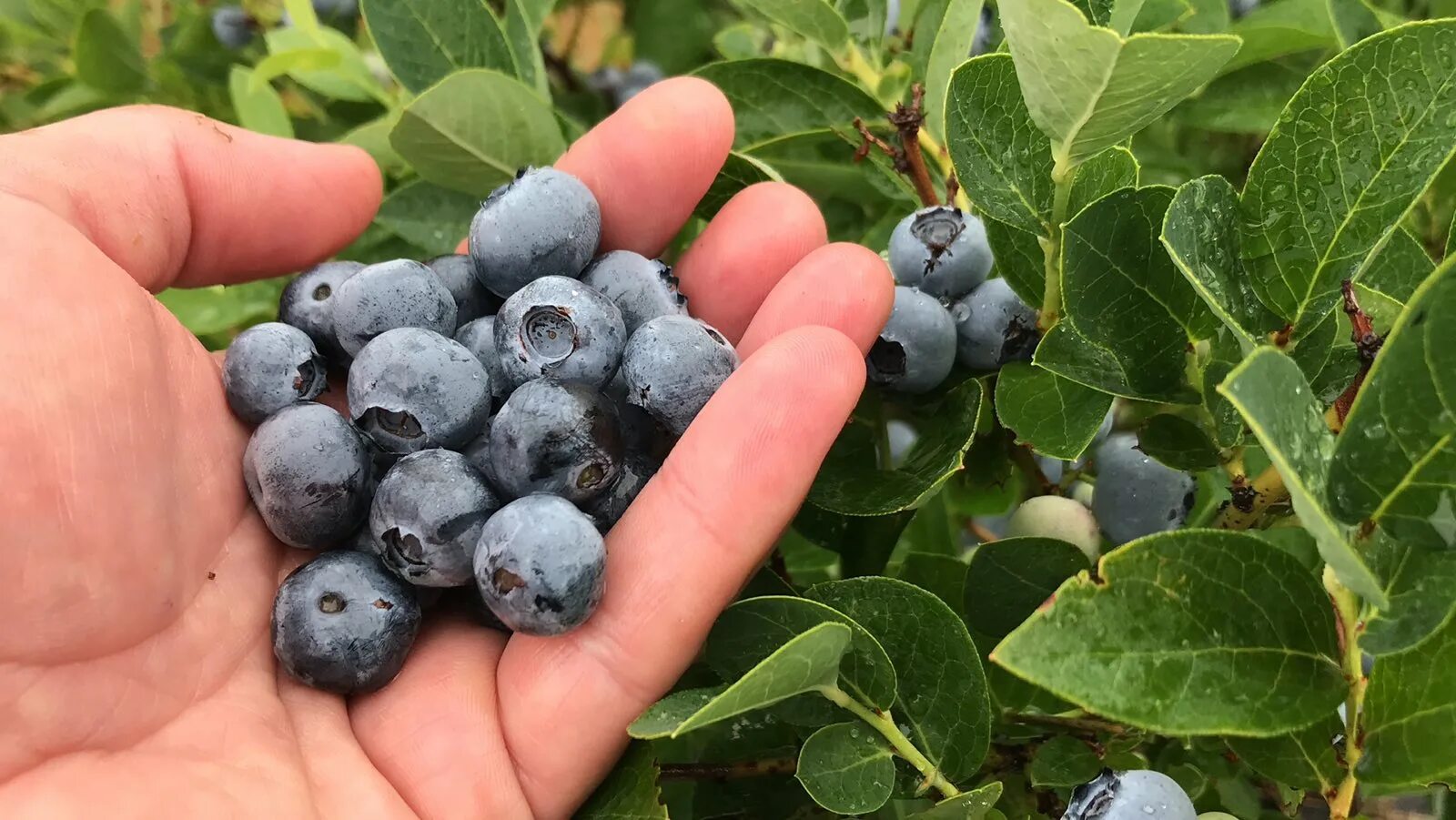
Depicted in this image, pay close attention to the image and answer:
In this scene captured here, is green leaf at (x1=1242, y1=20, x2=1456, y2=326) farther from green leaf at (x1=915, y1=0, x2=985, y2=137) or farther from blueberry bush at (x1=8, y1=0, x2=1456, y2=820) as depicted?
green leaf at (x1=915, y1=0, x2=985, y2=137)

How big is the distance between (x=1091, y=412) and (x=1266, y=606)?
23 centimetres

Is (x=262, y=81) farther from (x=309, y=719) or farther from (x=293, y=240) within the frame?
(x=309, y=719)

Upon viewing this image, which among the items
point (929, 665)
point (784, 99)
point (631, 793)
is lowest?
point (631, 793)

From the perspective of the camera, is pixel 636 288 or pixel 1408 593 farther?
pixel 636 288

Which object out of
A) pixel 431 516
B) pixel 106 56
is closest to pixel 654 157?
pixel 431 516

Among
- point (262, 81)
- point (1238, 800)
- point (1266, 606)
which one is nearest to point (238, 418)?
point (262, 81)

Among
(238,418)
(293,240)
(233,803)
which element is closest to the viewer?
(233,803)

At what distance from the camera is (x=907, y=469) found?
91 centimetres

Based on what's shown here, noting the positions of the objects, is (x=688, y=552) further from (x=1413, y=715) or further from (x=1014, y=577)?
(x=1413, y=715)

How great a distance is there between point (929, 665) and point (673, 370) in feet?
1.10

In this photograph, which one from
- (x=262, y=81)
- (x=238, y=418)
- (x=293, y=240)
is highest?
(x=262, y=81)

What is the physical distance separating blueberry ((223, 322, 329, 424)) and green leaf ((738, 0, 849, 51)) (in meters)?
0.62

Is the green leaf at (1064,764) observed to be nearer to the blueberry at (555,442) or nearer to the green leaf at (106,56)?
the blueberry at (555,442)

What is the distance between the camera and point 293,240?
1.18 m
